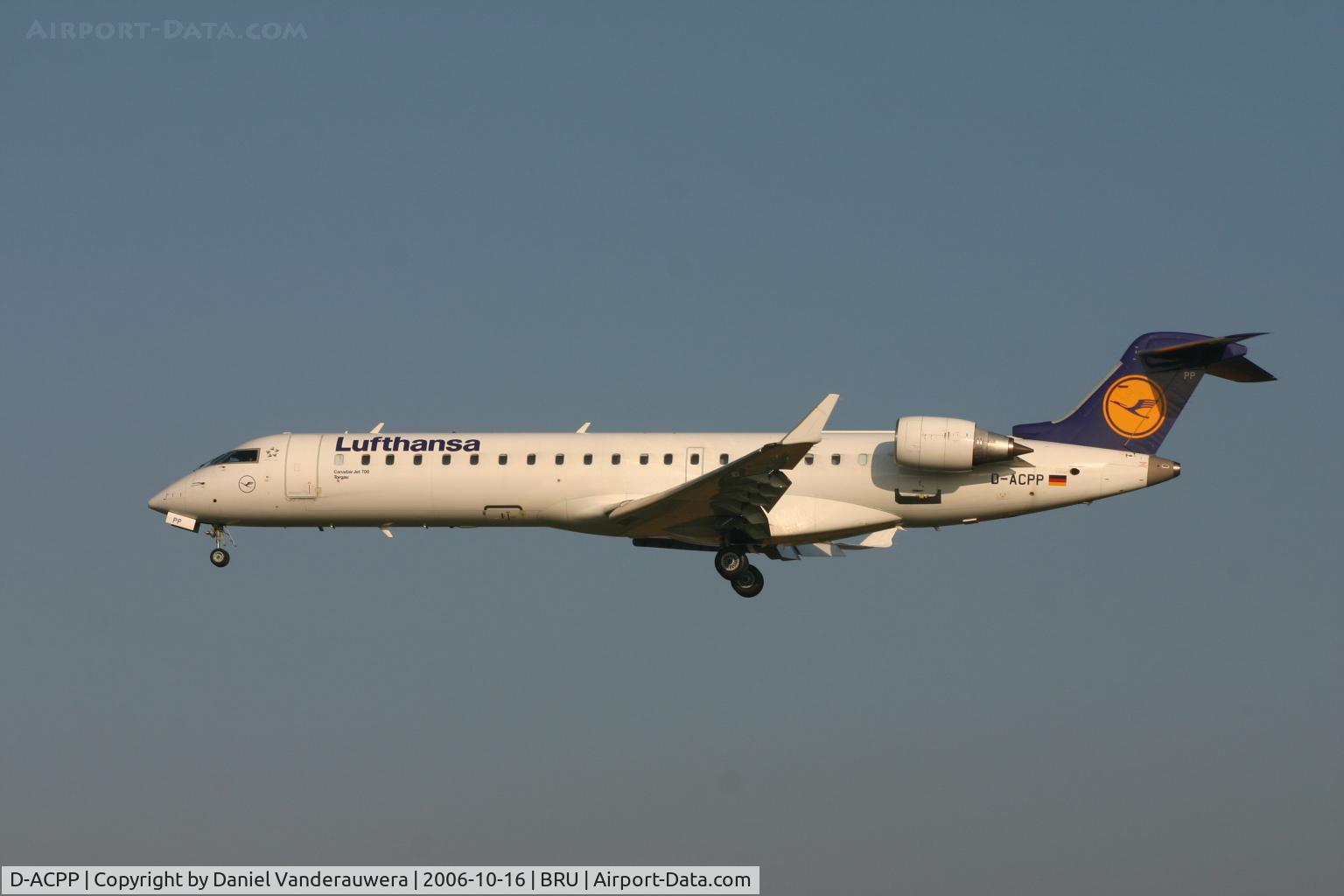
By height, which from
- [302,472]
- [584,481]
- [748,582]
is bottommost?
[748,582]

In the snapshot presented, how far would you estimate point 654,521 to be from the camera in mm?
36125

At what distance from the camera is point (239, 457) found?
3916 cm

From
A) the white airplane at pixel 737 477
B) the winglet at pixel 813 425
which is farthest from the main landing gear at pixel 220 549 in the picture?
the winglet at pixel 813 425

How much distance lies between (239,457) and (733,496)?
38.2 feet

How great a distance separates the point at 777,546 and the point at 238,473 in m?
12.0

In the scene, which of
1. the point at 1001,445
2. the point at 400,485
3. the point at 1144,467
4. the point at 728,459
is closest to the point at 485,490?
the point at 400,485

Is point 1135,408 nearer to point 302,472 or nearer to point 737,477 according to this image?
point 737,477

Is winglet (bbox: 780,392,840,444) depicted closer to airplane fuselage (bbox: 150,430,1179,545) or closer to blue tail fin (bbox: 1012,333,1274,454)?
airplane fuselage (bbox: 150,430,1179,545)

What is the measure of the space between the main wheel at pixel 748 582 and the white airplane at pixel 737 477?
3 centimetres

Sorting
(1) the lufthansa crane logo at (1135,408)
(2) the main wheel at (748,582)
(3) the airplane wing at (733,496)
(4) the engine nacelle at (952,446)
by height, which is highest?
(1) the lufthansa crane logo at (1135,408)

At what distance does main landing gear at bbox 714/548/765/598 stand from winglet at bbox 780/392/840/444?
484 cm

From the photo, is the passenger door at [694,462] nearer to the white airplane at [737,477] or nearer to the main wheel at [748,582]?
the white airplane at [737,477]

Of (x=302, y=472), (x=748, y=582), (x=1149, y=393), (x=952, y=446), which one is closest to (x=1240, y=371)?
(x=1149, y=393)

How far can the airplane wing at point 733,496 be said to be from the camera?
32375 mm
